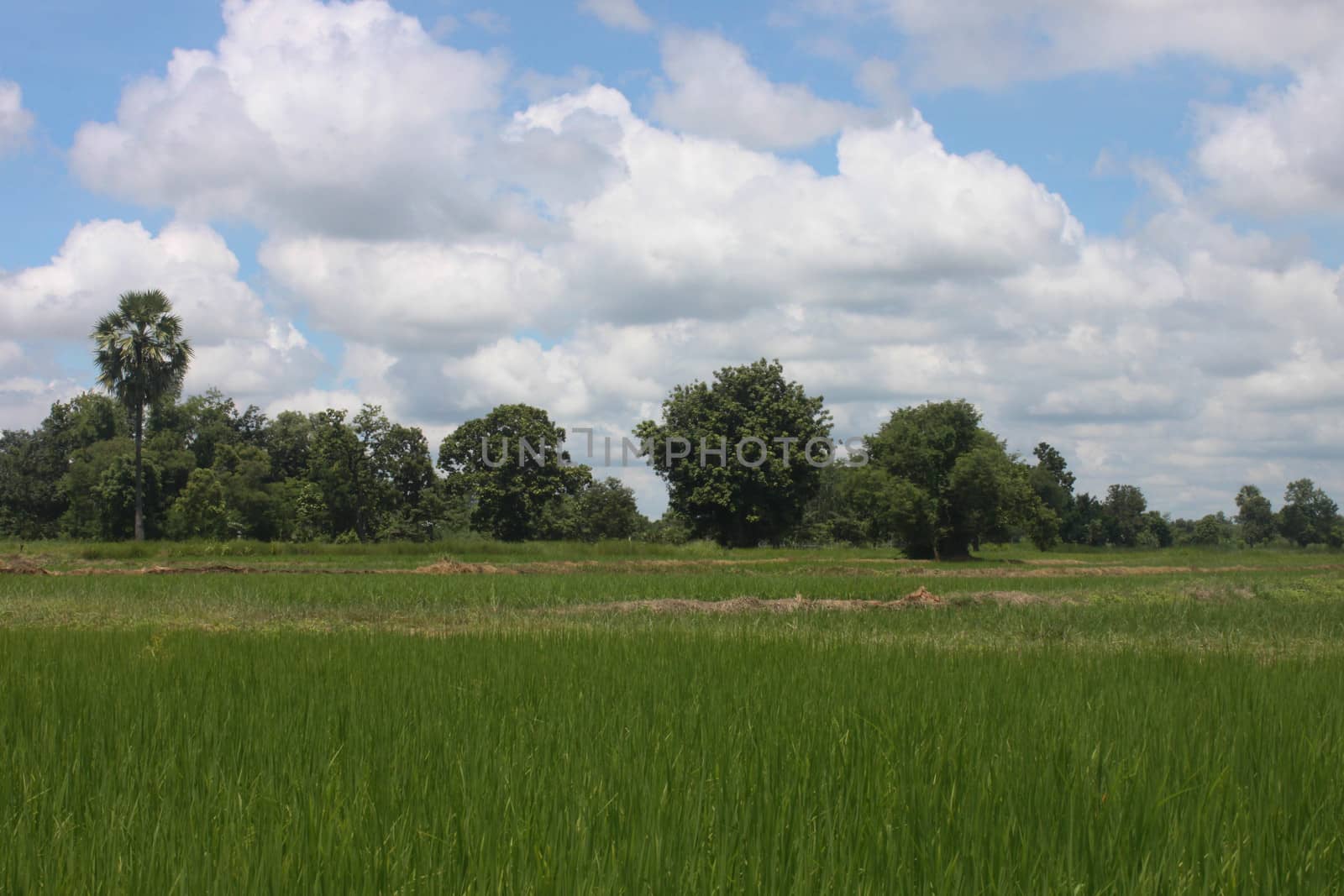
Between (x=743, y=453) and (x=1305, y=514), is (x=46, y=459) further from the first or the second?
(x=1305, y=514)

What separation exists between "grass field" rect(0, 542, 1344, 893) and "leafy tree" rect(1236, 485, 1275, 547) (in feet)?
387

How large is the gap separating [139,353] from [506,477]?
2151cm

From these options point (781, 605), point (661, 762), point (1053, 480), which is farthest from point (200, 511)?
point (1053, 480)

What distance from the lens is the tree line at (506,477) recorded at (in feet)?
149

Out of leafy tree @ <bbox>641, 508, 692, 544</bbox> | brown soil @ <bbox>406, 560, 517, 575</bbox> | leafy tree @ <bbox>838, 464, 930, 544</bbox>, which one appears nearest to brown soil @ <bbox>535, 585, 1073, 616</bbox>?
brown soil @ <bbox>406, 560, 517, 575</bbox>

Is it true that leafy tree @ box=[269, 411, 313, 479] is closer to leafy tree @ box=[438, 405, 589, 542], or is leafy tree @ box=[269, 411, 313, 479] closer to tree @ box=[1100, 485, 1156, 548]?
leafy tree @ box=[438, 405, 589, 542]

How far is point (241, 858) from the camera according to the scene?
3.12 meters

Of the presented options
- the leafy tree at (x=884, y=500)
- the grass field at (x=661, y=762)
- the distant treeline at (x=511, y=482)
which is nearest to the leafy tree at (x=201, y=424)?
the distant treeline at (x=511, y=482)

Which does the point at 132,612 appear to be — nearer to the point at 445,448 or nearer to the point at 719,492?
the point at 719,492

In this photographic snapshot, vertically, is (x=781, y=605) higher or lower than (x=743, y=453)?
lower

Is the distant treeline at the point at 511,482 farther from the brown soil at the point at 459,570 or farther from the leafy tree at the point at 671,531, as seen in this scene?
the brown soil at the point at 459,570

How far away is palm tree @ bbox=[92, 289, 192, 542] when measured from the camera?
4566cm

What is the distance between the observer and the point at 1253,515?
379 feet

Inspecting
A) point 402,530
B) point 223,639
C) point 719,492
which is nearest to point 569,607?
point 223,639
